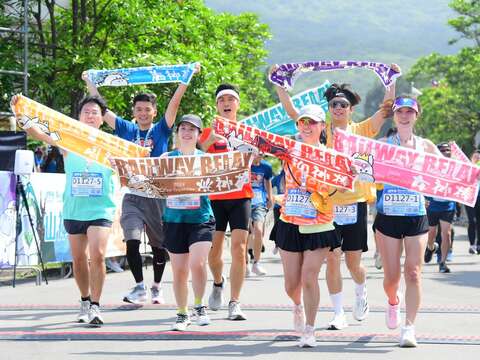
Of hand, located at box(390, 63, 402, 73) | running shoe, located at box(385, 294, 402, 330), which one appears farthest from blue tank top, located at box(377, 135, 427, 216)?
hand, located at box(390, 63, 402, 73)

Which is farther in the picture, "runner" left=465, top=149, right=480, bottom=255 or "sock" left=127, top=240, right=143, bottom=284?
"runner" left=465, top=149, right=480, bottom=255

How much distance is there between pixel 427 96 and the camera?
227ft

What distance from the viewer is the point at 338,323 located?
9125mm

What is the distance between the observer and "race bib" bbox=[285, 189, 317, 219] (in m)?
8.23

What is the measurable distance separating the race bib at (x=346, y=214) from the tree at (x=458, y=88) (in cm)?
4556

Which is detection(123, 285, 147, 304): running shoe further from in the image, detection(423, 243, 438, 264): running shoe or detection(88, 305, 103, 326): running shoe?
detection(423, 243, 438, 264): running shoe

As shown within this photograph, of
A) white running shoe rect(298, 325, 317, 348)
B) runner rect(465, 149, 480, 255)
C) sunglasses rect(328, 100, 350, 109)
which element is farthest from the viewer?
runner rect(465, 149, 480, 255)

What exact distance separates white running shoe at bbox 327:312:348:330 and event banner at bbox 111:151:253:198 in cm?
138

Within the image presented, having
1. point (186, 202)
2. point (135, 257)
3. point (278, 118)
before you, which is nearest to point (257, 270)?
point (278, 118)

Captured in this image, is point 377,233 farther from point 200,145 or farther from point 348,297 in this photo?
point 348,297

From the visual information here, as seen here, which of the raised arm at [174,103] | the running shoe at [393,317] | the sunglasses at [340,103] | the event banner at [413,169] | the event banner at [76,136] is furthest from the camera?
the raised arm at [174,103]

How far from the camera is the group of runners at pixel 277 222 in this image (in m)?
8.30

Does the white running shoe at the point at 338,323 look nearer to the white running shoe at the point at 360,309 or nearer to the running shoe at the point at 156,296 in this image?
the white running shoe at the point at 360,309

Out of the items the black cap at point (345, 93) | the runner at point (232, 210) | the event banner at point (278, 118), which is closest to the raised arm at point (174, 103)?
the runner at point (232, 210)
